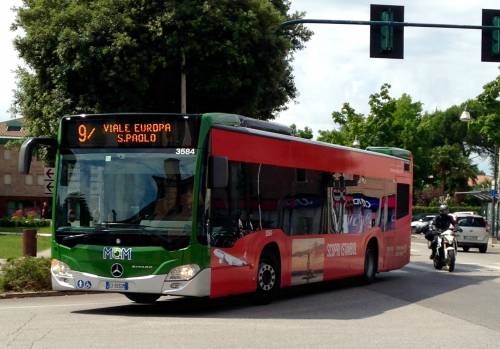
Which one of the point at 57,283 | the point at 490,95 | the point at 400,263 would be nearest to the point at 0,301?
the point at 57,283

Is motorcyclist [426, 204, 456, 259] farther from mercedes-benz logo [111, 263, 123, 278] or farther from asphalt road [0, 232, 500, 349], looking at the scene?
mercedes-benz logo [111, 263, 123, 278]

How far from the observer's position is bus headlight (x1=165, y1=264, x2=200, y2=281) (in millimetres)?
13258

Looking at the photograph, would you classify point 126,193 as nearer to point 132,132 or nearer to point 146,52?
point 132,132

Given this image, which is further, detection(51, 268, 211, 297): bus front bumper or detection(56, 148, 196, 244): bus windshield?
detection(56, 148, 196, 244): bus windshield

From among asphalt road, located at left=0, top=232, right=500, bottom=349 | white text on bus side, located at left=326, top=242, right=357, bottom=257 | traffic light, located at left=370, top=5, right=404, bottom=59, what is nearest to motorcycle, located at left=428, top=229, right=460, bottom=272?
asphalt road, located at left=0, top=232, right=500, bottom=349

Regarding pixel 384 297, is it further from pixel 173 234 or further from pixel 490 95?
pixel 490 95

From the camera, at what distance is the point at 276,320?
13.1 m

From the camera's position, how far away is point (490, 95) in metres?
54.1

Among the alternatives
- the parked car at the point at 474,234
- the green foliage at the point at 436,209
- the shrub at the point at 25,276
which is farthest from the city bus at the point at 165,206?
the green foliage at the point at 436,209

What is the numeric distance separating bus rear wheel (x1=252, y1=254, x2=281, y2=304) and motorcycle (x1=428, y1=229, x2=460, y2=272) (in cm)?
1031

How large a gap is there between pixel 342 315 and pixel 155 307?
10.3ft

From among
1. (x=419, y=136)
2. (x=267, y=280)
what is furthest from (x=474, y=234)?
(x=419, y=136)

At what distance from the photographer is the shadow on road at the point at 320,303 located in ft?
46.1

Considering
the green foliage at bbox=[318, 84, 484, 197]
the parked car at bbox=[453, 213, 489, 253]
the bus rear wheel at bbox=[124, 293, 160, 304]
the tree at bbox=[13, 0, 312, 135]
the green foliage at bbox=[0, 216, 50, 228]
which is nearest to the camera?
the bus rear wheel at bbox=[124, 293, 160, 304]
